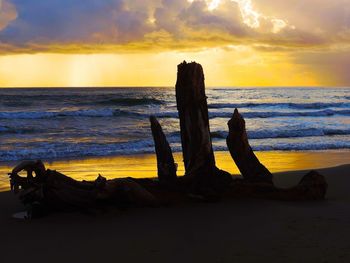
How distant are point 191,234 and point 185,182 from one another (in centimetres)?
167

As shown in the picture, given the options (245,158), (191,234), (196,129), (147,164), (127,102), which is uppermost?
(127,102)

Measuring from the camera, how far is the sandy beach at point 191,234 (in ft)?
16.9

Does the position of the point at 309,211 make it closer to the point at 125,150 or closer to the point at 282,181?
the point at 282,181

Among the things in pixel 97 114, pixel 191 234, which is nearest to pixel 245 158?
pixel 191 234

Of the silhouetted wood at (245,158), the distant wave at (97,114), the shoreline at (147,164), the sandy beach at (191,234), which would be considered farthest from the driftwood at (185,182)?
the distant wave at (97,114)

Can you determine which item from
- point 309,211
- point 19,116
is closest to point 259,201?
point 309,211

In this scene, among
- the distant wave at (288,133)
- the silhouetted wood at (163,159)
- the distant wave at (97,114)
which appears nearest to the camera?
the silhouetted wood at (163,159)

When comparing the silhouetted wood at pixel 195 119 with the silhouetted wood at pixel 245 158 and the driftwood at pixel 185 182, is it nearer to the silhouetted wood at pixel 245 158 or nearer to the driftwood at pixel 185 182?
the driftwood at pixel 185 182

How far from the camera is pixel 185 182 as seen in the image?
750 cm

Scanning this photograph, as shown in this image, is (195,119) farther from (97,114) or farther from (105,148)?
(97,114)

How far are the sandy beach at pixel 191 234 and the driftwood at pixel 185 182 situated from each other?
20 centimetres

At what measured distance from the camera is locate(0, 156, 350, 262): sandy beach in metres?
5.14

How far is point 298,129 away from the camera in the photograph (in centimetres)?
2447

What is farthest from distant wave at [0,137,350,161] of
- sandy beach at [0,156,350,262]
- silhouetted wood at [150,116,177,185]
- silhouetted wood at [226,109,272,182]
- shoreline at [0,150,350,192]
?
silhouetted wood at [226,109,272,182]
